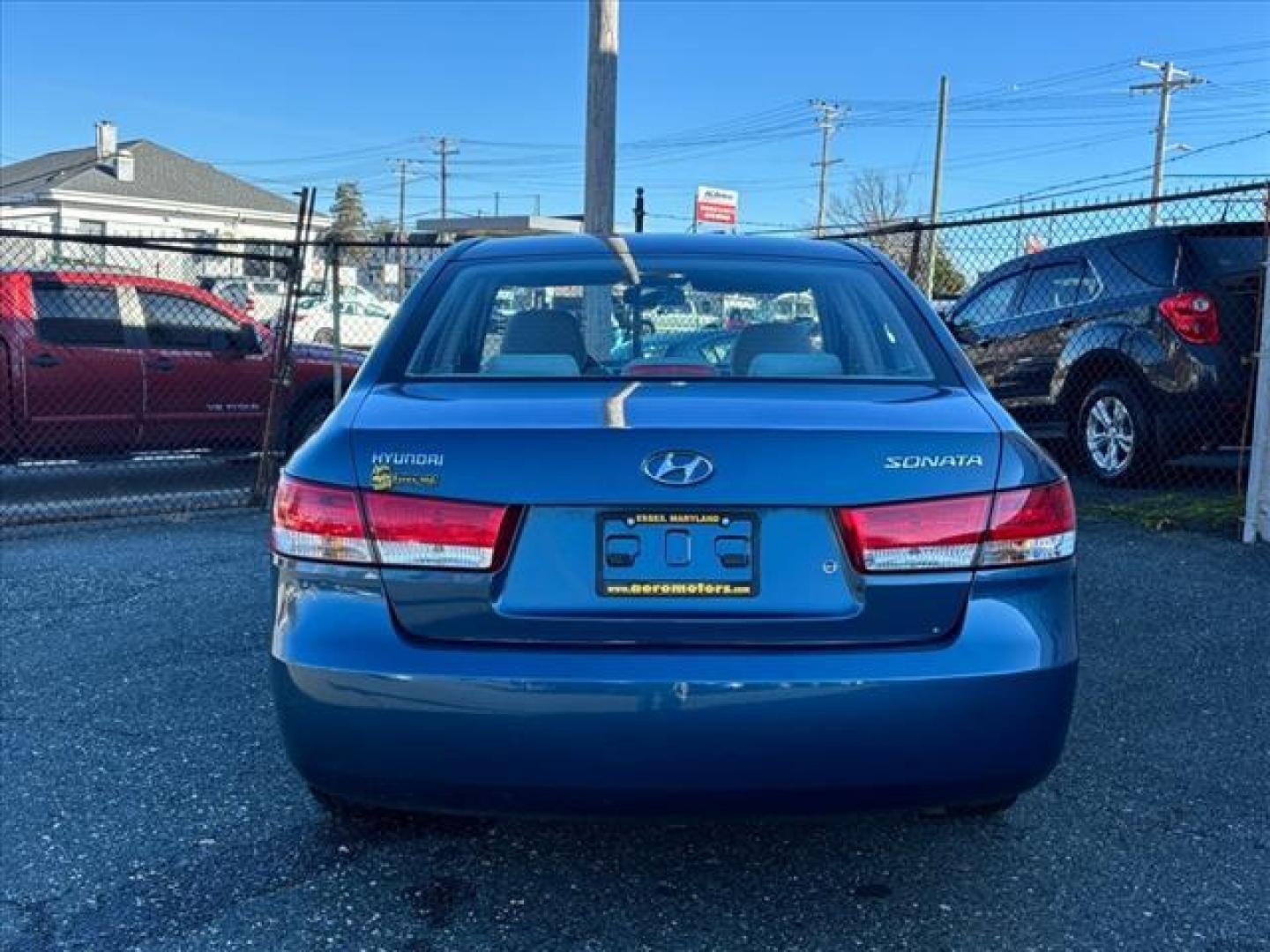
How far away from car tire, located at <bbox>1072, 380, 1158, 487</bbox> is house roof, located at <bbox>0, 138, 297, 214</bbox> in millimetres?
44458

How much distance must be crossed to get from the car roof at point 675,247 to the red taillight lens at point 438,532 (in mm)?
1353

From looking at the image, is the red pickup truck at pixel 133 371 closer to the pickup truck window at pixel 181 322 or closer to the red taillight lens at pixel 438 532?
the pickup truck window at pixel 181 322

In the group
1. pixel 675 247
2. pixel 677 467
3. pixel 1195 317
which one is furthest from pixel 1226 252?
pixel 677 467

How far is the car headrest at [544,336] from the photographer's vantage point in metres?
3.23

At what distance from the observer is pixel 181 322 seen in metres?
8.77

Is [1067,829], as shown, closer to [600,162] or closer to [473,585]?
[473,585]

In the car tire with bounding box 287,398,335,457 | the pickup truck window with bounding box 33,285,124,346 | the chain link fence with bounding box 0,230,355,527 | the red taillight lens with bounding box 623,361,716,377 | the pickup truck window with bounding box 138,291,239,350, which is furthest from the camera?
the car tire with bounding box 287,398,335,457

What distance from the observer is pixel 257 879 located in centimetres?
288

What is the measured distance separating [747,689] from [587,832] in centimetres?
110

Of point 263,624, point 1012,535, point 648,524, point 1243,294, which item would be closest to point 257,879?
point 648,524

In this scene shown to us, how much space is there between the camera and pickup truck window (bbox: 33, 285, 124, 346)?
807 centimetres

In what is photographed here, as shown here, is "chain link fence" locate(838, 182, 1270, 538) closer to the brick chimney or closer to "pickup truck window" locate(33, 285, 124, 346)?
"pickup truck window" locate(33, 285, 124, 346)

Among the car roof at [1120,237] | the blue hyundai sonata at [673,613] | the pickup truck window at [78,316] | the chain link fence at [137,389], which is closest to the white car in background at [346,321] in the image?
the chain link fence at [137,389]

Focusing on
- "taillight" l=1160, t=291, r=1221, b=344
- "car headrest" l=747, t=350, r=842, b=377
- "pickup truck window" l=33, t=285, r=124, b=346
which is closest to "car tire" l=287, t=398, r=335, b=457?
"pickup truck window" l=33, t=285, r=124, b=346
